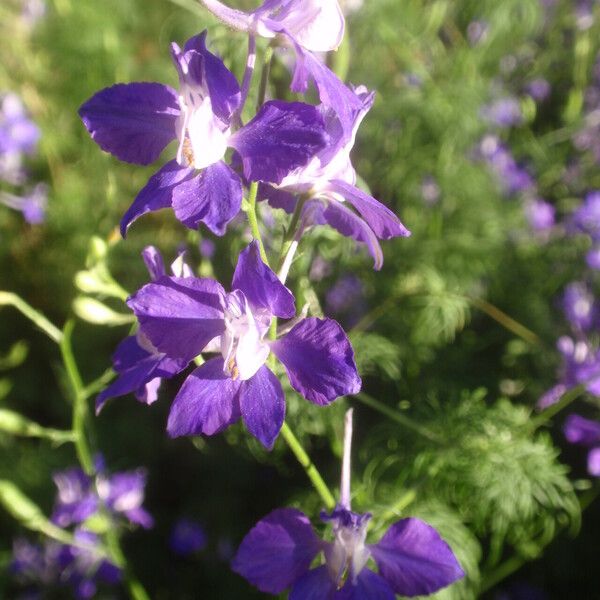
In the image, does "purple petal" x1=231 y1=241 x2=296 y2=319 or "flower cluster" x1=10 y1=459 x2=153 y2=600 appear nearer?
"purple petal" x1=231 y1=241 x2=296 y2=319

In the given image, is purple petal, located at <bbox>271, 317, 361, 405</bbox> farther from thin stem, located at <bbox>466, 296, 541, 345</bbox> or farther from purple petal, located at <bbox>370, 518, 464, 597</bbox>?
thin stem, located at <bbox>466, 296, 541, 345</bbox>

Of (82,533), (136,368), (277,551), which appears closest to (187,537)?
(82,533)

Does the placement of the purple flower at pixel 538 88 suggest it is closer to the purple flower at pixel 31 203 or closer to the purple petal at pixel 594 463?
the purple petal at pixel 594 463

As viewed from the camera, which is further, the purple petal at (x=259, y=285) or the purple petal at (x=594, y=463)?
the purple petal at (x=594, y=463)

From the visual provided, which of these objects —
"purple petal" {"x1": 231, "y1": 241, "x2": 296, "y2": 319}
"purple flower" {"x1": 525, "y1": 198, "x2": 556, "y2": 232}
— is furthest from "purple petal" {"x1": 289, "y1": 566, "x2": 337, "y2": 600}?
"purple flower" {"x1": 525, "y1": 198, "x2": 556, "y2": 232}

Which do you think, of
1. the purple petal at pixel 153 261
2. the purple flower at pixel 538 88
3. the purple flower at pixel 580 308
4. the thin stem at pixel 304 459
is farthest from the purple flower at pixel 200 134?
the purple flower at pixel 538 88

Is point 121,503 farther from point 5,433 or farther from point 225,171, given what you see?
point 225,171

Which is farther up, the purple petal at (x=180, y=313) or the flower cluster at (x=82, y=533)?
the purple petal at (x=180, y=313)
